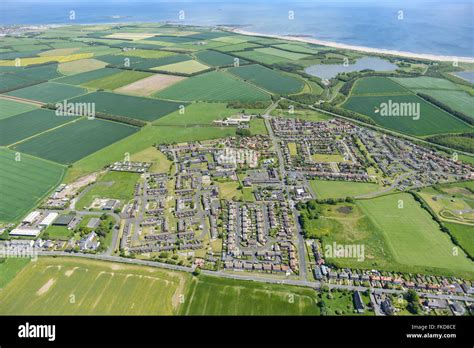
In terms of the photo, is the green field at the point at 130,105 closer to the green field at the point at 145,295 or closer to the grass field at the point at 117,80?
the grass field at the point at 117,80

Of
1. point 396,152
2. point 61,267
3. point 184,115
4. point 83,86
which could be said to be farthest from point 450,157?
point 83,86

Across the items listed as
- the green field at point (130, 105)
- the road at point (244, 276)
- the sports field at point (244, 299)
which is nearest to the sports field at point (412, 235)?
the road at point (244, 276)

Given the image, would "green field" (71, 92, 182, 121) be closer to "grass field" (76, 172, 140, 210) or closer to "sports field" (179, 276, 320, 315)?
"grass field" (76, 172, 140, 210)

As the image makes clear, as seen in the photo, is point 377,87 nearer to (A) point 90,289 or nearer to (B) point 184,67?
(B) point 184,67

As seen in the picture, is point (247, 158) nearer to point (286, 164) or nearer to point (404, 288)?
point (286, 164)

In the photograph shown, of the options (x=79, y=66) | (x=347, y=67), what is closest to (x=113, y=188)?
(x=79, y=66)
